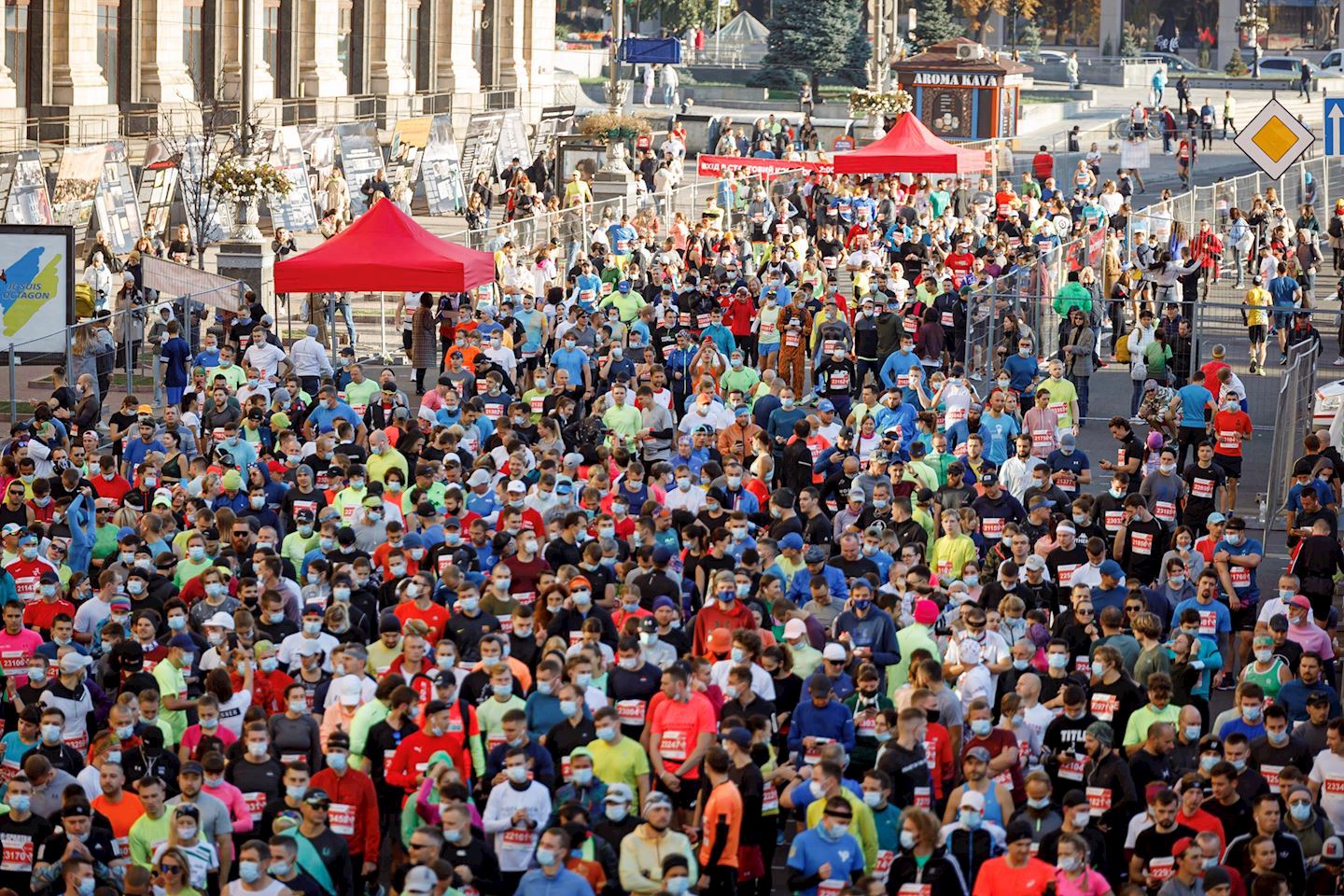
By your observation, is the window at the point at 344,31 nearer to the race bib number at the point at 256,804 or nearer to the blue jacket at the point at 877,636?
the blue jacket at the point at 877,636

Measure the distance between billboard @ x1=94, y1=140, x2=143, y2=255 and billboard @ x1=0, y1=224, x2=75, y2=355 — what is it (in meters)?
8.83

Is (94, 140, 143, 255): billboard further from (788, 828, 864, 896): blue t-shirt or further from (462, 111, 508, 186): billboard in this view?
(788, 828, 864, 896): blue t-shirt

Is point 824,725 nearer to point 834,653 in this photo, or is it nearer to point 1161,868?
point 834,653

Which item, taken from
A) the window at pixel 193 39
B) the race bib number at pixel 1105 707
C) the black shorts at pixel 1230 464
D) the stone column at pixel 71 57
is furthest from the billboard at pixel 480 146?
the race bib number at pixel 1105 707

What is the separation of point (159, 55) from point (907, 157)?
17.2 m

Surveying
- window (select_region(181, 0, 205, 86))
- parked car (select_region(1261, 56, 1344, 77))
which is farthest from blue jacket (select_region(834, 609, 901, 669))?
parked car (select_region(1261, 56, 1344, 77))

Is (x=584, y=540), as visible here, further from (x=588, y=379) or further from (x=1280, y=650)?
(x=588, y=379)

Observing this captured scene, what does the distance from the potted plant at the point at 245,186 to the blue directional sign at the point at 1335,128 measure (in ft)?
50.0

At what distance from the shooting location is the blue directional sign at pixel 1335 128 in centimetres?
2261

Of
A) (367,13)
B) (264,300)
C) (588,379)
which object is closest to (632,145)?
(367,13)

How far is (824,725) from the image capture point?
12.4 metres

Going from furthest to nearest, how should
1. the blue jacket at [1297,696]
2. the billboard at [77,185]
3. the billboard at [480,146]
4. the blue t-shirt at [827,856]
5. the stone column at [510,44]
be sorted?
the stone column at [510,44]
the billboard at [480,146]
the billboard at [77,185]
the blue jacket at [1297,696]
the blue t-shirt at [827,856]

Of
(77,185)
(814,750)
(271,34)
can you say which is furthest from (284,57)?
(814,750)

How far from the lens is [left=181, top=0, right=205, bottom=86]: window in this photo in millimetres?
45125
